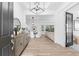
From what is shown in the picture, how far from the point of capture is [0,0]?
6.71 ft

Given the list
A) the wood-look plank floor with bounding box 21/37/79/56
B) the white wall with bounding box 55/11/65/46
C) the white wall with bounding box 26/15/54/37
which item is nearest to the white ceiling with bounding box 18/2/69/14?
the white wall with bounding box 55/11/65/46

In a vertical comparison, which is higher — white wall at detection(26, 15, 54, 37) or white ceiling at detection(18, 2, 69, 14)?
white ceiling at detection(18, 2, 69, 14)

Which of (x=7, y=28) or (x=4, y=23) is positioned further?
(x=7, y=28)

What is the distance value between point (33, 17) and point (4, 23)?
21.6ft

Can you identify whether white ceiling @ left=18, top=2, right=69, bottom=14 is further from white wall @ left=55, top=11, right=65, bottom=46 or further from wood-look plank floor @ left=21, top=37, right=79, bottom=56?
wood-look plank floor @ left=21, top=37, right=79, bottom=56

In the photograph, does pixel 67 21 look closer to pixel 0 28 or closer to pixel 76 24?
pixel 76 24

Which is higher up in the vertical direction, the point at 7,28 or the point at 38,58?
the point at 7,28

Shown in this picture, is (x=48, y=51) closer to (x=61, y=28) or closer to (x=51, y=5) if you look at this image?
(x=61, y=28)

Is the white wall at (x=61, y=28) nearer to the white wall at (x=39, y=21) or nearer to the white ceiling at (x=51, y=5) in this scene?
the white ceiling at (x=51, y=5)

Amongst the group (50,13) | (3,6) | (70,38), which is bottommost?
(70,38)

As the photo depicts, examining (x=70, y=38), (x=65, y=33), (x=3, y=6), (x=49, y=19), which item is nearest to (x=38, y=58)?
(x=3, y=6)

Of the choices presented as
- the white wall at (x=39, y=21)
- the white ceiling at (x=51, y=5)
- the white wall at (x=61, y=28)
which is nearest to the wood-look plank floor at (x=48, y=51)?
the white wall at (x=61, y=28)

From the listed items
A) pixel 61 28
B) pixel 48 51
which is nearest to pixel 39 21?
pixel 61 28

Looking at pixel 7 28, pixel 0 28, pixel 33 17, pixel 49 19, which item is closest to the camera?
pixel 0 28
